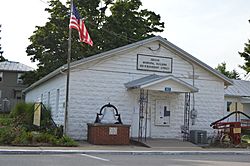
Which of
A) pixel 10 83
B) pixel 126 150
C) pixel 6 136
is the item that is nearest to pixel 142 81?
pixel 126 150

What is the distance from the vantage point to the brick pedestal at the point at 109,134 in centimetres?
2006

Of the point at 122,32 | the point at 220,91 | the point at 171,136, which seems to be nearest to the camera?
the point at 171,136

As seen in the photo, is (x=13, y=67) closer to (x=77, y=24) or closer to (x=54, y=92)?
(x=54, y=92)

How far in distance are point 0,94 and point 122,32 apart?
2433 cm

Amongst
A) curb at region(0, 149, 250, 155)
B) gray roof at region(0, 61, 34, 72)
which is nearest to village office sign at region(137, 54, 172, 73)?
curb at region(0, 149, 250, 155)

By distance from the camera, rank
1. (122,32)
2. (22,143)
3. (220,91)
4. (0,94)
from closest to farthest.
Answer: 1. (22,143)
2. (220,91)
3. (122,32)
4. (0,94)

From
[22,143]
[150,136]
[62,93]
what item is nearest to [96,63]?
[62,93]

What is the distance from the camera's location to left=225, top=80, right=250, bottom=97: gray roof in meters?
35.1

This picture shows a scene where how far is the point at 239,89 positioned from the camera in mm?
37469

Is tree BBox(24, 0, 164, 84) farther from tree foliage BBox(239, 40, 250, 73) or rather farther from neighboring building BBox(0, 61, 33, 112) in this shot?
neighboring building BBox(0, 61, 33, 112)

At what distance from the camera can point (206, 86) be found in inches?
990

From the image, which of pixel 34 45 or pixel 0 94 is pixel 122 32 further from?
pixel 0 94

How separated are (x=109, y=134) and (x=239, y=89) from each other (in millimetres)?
20547

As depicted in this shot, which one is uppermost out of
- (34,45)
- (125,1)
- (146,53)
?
(125,1)
